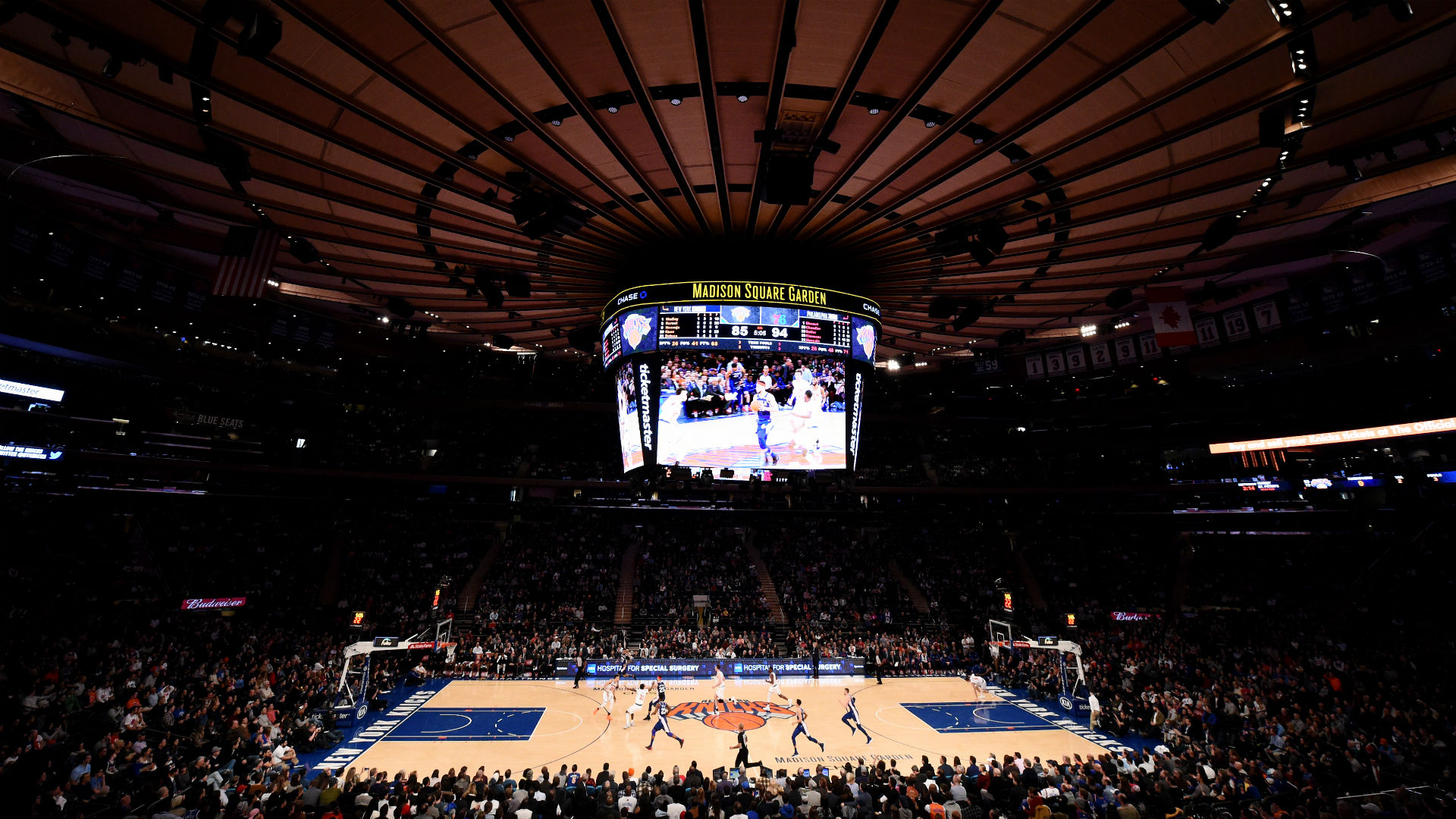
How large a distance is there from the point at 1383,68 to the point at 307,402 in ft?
152

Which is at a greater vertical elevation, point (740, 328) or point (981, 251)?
point (981, 251)

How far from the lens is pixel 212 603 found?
2641 centimetres

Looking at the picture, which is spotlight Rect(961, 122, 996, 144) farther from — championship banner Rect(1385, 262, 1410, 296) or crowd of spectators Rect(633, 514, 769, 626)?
crowd of spectators Rect(633, 514, 769, 626)

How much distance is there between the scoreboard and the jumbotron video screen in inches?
0.8

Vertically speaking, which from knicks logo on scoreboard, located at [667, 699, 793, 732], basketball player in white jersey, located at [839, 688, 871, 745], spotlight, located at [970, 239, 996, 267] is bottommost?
knicks logo on scoreboard, located at [667, 699, 793, 732]

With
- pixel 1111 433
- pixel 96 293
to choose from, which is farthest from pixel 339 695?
pixel 1111 433

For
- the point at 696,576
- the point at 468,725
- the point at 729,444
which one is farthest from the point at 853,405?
the point at 696,576

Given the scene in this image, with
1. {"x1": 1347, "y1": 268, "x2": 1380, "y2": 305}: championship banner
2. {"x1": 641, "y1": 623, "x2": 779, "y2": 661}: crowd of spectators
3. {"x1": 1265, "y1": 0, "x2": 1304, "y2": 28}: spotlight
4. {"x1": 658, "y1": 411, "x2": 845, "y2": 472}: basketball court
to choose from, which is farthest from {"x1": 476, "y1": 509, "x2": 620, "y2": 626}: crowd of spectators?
{"x1": 1347, "y1": 268, "x2": 1380, "y2": 305}: championship banner

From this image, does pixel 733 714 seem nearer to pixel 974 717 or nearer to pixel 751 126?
pixel 974 717

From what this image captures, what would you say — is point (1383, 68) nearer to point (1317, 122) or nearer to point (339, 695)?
point (1317, 122)

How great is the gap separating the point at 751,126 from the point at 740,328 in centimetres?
530

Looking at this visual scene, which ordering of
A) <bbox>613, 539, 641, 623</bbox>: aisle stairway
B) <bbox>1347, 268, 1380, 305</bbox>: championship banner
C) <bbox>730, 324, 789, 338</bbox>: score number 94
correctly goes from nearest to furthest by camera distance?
<bbox>730, 324, 789, 338</bbox>: score number 94 < <bbox>1347, 268, 1380, 305</bbox>: championship banner < <bbox>613, 539, 641, 623</bbox>: aisle stairway

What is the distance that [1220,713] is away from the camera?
1822 centimetres

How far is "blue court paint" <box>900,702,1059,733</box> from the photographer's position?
66.0 feet
